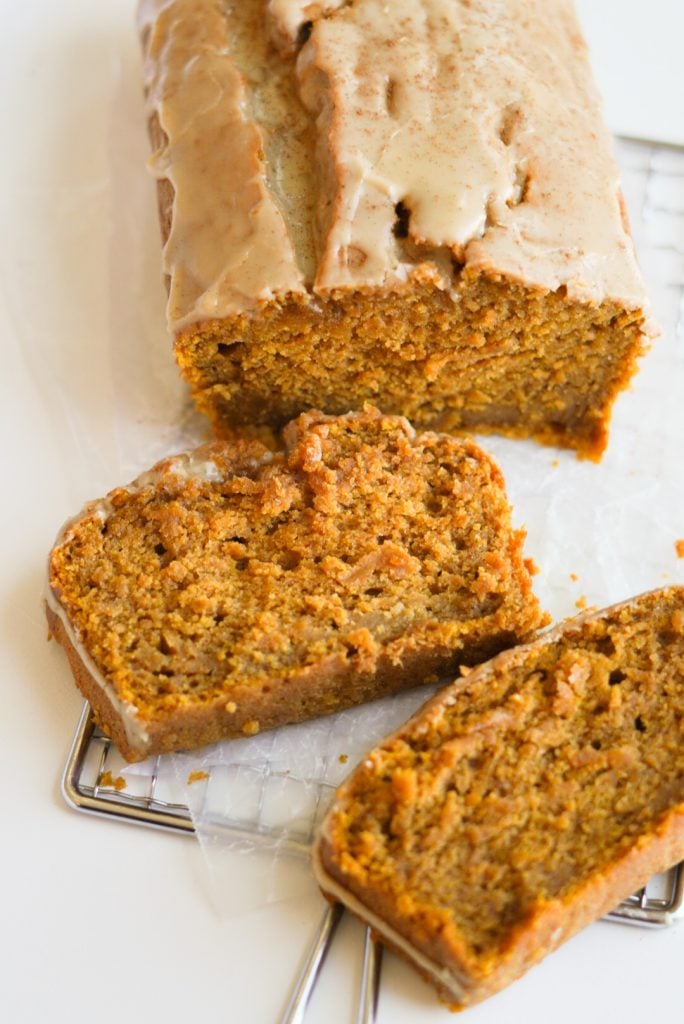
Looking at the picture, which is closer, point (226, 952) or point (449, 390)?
point (226, 952)

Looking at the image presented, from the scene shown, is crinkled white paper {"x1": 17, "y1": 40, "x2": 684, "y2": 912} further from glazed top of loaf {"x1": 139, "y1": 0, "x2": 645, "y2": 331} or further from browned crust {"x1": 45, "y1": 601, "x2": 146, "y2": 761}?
glazed top of loaf {"x1": 139, "y1": 0, "x2": 645, "y2": 331}

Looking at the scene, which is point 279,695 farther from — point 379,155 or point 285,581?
point 379,155

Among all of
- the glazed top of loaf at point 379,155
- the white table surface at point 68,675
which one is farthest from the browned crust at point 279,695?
the glazed top of loaf at point 379,155

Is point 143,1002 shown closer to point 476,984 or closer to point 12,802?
point 12,802

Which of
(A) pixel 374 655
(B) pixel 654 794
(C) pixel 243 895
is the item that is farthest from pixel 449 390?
(C) pixel 243 895

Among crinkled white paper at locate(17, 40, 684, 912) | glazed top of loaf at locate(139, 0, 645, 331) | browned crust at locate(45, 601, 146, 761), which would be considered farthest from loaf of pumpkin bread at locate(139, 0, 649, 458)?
browned crust at locate(45, 601, 146, 761)

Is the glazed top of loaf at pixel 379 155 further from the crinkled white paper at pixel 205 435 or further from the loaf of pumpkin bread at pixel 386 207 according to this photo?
the crinkled white paper at pixel 205 435

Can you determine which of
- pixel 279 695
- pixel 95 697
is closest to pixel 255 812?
pixel 279 695
